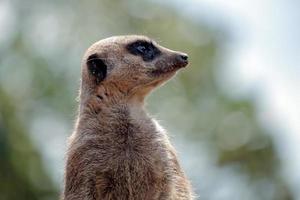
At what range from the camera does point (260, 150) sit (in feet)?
118

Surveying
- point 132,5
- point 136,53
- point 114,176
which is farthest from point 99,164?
point 132,5

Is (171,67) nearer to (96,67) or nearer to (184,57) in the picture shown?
(184,57)

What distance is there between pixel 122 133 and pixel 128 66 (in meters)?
0.65

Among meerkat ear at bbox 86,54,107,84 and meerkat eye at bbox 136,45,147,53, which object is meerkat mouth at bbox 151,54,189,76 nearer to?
meerkat eye at bbox 136,45,147,53

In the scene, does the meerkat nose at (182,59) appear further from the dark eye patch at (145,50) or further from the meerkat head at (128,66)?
the dark eye patch at (145,50)

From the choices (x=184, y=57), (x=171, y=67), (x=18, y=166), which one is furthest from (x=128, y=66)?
(x=18, y=166)

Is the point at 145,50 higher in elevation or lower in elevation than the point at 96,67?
higher

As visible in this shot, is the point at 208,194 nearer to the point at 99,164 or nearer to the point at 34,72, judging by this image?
the point at 34,72

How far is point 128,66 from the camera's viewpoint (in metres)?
10.6

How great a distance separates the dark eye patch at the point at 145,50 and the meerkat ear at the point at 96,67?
0.26m

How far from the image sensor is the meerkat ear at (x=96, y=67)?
10.5 m

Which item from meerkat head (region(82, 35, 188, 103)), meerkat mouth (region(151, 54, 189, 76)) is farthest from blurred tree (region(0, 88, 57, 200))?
meerkat mouth (region(151, 54, 189, 76))

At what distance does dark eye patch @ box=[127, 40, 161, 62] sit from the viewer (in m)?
10.7

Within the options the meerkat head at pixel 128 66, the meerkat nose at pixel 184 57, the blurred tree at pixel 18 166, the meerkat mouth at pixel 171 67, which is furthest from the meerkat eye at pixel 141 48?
the blurred tree at pixel 18 166
